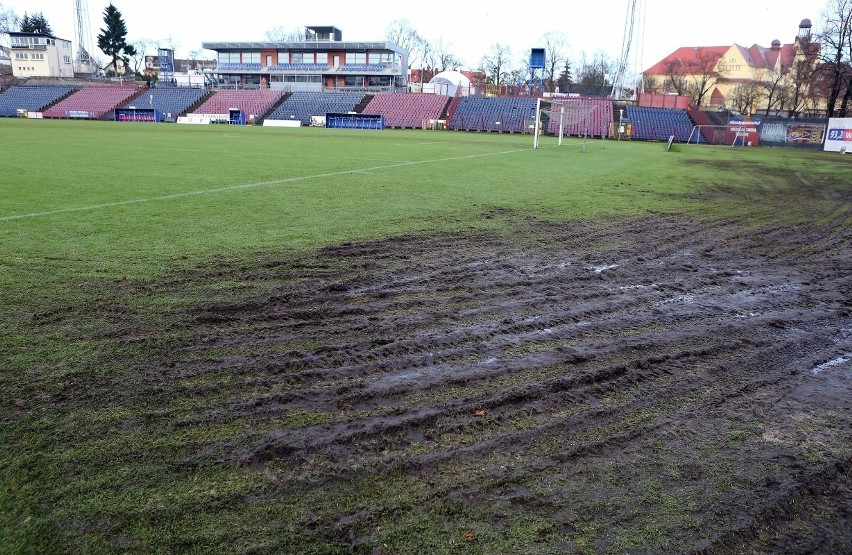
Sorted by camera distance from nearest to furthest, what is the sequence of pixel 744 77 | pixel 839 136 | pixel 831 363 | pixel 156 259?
pixel 831 363 < pixel 156 259 < pixel 839 136 < pixel 744 77

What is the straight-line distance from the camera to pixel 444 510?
261cm

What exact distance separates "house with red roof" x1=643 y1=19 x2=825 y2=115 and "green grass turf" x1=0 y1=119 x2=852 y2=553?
50078mm

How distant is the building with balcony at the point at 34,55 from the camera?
82500 mm

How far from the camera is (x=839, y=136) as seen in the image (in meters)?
37.1

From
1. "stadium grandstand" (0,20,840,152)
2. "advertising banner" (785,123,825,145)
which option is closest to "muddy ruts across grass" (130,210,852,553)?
"advertising banner" (785,123,825,145)

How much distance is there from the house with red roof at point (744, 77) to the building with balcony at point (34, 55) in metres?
83.5

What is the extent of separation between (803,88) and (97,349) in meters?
75.6

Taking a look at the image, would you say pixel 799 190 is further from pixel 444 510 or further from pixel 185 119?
pixel 185 119

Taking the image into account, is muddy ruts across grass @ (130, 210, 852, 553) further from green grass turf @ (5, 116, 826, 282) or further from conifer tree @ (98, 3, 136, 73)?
conifer tree @ (98, 3, 136, 73)

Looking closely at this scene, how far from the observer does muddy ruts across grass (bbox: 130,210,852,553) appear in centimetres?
257

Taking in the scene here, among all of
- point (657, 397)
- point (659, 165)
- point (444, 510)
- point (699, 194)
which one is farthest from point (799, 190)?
point (444, 510)

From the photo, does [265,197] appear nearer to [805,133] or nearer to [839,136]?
[839,136]

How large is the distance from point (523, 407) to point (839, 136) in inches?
1685

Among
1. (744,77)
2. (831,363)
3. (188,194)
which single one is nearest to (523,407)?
(831,363)
